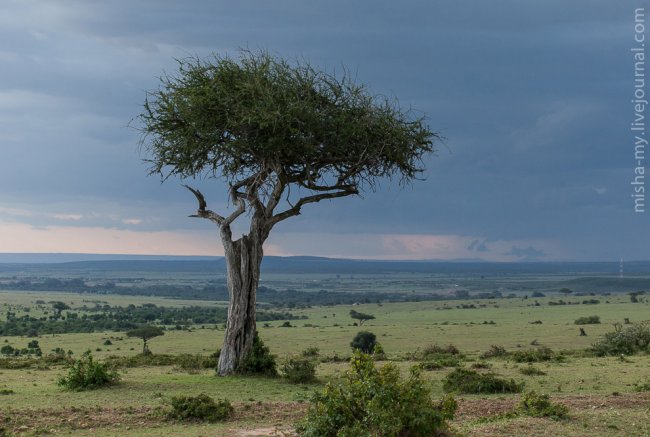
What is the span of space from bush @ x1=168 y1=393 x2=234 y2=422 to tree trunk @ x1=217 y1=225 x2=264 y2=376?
658cm

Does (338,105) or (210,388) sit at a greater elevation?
(338,105)

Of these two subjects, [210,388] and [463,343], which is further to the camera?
[463,343]

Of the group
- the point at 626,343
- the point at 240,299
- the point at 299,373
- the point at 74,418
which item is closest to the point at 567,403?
the point at 299,373

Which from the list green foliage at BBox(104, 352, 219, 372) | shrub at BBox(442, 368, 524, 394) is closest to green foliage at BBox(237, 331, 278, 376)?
green foliage at BBox(104, 352, 219, 372)

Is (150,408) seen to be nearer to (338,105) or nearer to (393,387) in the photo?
(393,387)

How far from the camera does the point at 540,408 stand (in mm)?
14570

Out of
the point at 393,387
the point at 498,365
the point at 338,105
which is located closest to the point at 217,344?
the point at 498,365

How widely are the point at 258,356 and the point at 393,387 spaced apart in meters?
11.1

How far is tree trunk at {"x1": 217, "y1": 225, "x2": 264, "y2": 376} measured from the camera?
73.4 feet

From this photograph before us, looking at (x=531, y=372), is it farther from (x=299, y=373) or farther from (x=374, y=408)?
(x=374, y=408)

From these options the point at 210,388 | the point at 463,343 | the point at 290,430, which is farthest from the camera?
the point at 463,343

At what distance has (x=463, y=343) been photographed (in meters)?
50.0

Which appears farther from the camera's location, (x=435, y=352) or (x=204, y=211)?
(x=435, y=352)

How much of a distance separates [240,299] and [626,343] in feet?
59.3
